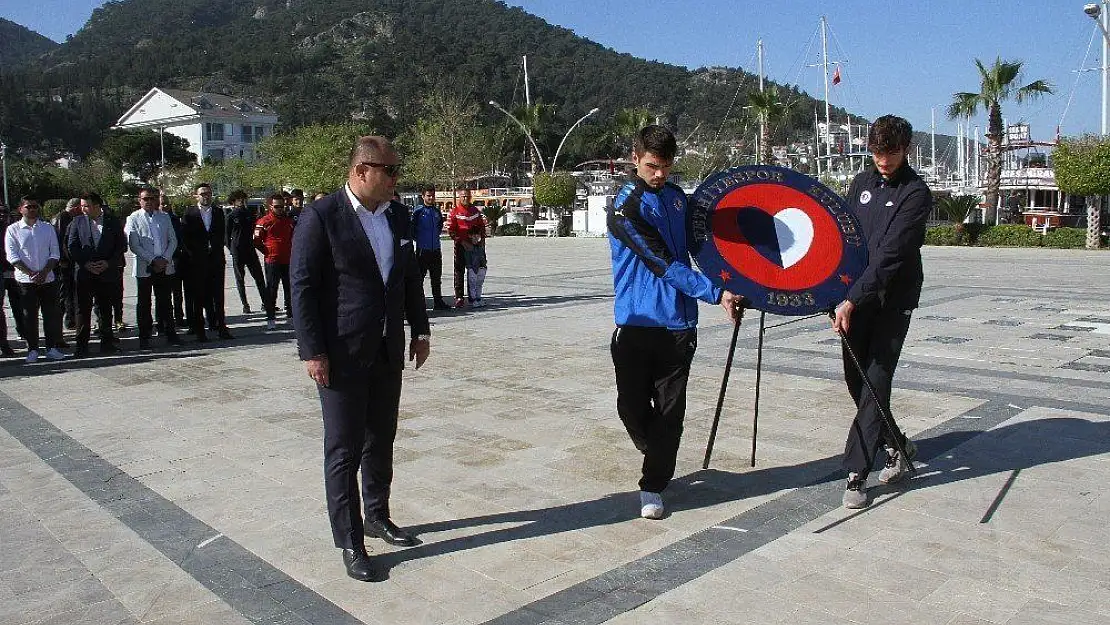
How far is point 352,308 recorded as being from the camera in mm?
4012

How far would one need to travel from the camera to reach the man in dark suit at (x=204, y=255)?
449 inches

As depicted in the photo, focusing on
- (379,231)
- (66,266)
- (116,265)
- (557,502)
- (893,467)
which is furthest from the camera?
(66,266)

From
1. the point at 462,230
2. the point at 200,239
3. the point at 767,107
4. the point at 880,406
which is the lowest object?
the point at 880,406

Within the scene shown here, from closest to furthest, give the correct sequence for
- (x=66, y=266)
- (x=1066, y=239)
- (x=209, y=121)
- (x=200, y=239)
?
(x=66, y=266) → (x=200, y=239) → (x=1066, y=239) → (x=209, y=121)

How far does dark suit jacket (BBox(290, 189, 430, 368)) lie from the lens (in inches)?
155

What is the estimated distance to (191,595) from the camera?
390 centimetres

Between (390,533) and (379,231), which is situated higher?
(379,231)

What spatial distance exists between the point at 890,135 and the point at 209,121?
392 ft

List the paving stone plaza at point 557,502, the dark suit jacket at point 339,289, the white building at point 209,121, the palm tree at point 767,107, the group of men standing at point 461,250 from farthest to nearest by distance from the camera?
the white building at point 209,121
the palm tree at point 767,107
the group of men standing at point 461,250
the dark suit jacket at point 339,289
the paving stone plaza at point 557,502

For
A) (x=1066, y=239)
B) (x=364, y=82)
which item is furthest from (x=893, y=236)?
(x=364, y=82)

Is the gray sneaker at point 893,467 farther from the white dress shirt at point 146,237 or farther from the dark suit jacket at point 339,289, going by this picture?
the white dress shirt at point 146,237

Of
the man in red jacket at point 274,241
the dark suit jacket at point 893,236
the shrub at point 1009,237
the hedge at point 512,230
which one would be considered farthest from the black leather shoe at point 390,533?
the hedge at point 512,230

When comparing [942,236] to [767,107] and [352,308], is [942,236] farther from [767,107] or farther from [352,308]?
[352,308]

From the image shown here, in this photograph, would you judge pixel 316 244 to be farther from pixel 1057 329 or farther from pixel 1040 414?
pixel 1057 329
